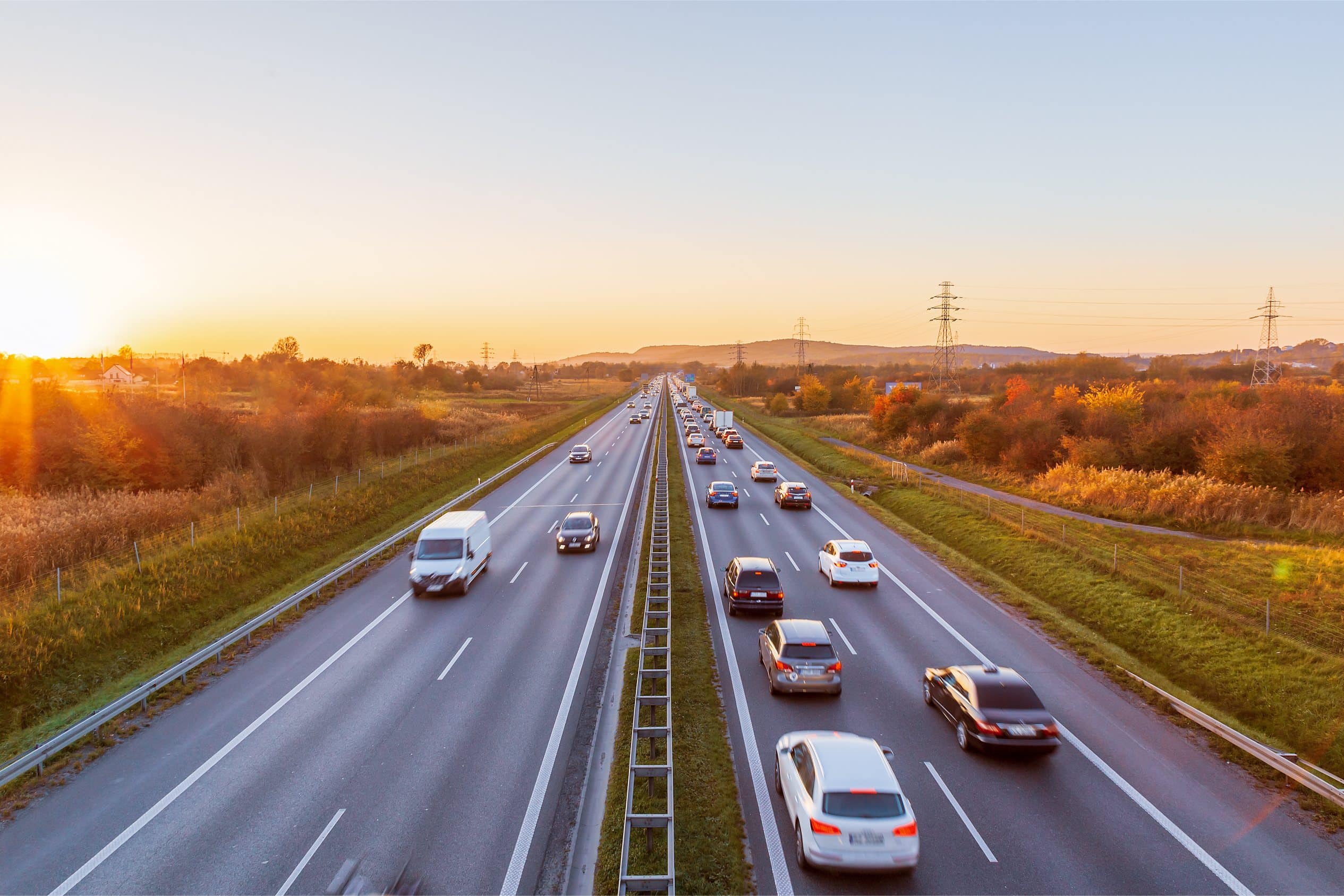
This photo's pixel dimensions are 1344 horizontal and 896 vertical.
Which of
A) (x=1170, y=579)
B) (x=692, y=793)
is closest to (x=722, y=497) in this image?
(x=1170, y=579)

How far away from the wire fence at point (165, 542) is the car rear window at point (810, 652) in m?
18.1

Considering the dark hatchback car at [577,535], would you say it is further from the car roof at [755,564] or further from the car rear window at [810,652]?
the car rear window at [810,652]

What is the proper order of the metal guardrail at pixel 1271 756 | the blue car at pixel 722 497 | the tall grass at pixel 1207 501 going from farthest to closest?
the blue car at pixel 722 497
the tall grass at pixel 1207 501
the metal guardrail at pixel 1271 756

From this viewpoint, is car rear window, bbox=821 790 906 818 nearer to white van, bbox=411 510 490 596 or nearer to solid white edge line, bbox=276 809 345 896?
solid white edge line, bbox=276 809 345 896

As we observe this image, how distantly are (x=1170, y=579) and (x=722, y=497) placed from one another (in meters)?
19.1

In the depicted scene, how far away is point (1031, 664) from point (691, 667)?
8468 millimetres

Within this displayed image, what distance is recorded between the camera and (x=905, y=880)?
9.12m

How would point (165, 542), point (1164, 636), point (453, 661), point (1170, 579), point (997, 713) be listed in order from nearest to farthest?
point (997, 713) < point (453, 661) < point (1164, 636) < point (1170, 579) < point (165, 542)

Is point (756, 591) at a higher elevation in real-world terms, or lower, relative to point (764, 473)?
lower

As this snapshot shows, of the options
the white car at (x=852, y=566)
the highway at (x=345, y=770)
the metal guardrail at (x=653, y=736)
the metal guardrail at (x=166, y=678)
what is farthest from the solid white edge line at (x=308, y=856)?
the white car at (x=852, y=566)

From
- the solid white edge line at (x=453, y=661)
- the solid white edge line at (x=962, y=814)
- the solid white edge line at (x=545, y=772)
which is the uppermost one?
the solid white edge line at (x=453, y=661)

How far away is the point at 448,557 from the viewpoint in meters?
21.6

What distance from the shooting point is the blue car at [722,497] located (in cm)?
3494

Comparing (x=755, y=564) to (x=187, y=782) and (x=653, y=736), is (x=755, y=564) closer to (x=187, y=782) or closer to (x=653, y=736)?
(x=653, y=736)
